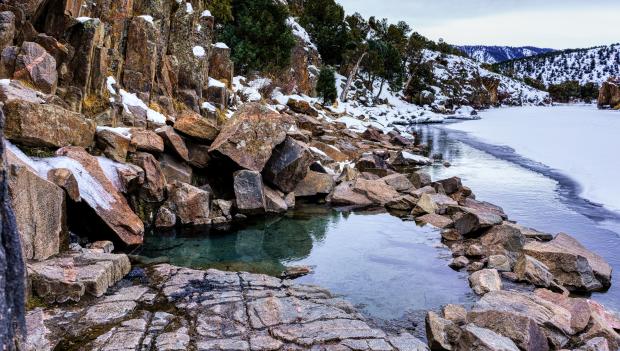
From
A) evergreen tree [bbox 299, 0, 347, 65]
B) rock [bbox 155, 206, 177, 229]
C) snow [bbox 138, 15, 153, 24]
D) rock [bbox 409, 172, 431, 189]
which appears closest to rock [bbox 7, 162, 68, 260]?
rock [bbox 155, 206, 177, 229]

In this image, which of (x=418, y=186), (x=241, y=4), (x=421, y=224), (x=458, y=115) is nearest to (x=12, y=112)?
(x=421, y=224)

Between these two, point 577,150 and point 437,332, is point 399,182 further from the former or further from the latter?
point 577,150

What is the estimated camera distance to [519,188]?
23.1m

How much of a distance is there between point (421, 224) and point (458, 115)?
74499 millimetres

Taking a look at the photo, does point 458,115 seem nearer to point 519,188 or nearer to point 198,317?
point 519,188

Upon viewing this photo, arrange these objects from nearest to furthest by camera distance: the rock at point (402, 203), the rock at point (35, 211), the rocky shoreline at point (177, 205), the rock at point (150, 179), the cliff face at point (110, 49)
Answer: the rocky shoreline at point (177, 205), the rock at point (35, 211), the cliff face at point (110, 49), the rock at point (150, 179), the rock at point (402, 203)

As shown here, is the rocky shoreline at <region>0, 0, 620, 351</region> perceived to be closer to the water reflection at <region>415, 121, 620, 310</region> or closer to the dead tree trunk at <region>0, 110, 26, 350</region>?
the dead tree trunk at <region>0, 110, 26, 350</region>

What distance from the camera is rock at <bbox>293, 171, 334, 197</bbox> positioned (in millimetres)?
19781

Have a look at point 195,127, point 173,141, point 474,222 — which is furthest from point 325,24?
Answer: point 474,222

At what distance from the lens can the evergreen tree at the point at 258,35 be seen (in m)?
36.3

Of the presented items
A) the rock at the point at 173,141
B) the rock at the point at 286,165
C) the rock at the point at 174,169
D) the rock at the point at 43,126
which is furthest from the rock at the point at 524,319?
the rock at the point at 173,141

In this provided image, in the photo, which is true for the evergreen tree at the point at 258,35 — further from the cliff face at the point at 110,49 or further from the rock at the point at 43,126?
the rock at the point at 43,126

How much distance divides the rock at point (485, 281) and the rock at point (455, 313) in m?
1.65

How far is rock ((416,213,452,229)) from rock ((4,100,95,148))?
452 inches
